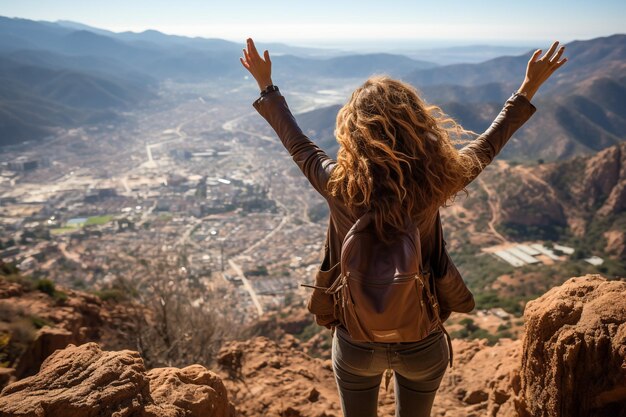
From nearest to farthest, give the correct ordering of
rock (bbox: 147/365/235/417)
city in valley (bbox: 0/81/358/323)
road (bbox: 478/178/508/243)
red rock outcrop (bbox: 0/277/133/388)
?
1. rock (bbox: 147/365/235/417)
2. red rock outcrop (bbox: 0/277/133/388)
3. city in valley (bbox: 0/81/358/323)
4. road (bbox: 478/178/508/243)

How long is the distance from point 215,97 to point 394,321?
11566 centimetres

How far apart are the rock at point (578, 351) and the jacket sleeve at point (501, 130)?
109cm

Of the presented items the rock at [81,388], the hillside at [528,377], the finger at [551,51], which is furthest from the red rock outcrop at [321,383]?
the finger at [551,51]

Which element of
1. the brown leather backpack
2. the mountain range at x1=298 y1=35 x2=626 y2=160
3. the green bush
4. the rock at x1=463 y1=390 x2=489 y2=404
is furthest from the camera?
the mountain range at x1=298 y1=35 x2=626 y2=160

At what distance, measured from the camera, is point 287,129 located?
191 cm

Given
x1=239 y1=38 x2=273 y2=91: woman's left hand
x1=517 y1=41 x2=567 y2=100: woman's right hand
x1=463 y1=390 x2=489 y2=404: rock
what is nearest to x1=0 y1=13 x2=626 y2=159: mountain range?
x1=517 y1=41 x2=567 y2=100: woman's right hand

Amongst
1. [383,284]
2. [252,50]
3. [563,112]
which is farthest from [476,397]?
[563,112]

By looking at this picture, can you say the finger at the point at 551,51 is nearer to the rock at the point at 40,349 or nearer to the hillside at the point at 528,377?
the hillside at the point at 528,377

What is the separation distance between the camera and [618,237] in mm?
21797

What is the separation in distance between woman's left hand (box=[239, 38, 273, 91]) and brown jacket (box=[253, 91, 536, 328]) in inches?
5.3

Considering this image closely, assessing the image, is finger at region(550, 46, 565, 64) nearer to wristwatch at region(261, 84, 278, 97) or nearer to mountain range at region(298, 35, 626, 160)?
wristwatch at region(261, 84, 278, 97)

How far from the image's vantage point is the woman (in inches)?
60.6

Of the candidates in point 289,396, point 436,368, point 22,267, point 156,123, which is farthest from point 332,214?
point 156,123

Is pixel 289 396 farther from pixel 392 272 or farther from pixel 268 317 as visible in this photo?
pixel 268 317
